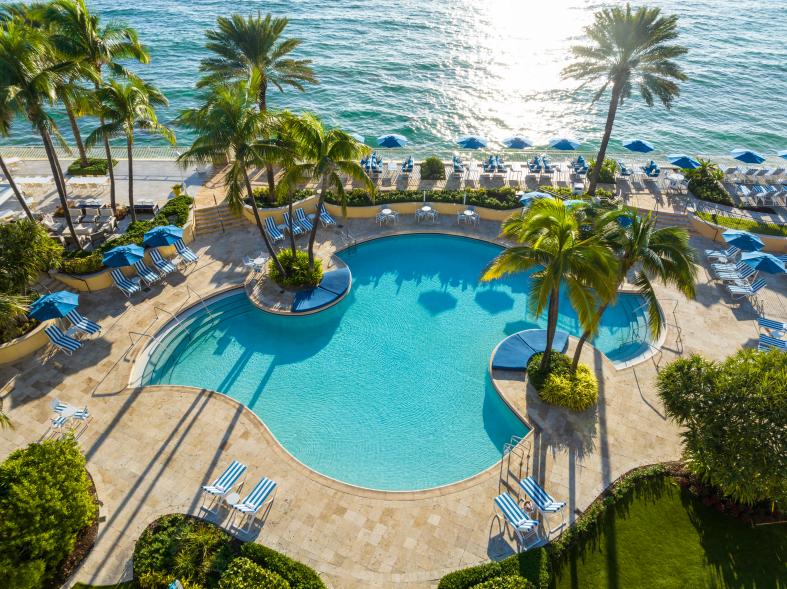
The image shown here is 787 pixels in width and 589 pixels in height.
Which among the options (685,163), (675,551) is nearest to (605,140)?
(685,163)

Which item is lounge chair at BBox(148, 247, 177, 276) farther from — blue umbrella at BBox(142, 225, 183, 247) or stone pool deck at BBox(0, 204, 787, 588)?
A: stone pool deck at BBox(0, 204, 787, 588)

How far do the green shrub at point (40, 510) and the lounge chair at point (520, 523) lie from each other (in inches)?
548

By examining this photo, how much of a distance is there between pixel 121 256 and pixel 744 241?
114ft

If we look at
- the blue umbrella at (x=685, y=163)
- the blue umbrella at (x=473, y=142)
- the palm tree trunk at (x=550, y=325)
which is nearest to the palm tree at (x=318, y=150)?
the palm tree trunk at (x=550, y=325)

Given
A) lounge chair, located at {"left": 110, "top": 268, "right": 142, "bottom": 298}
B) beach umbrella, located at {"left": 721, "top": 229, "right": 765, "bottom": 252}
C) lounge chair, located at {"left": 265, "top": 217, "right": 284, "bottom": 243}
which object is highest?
beach umbrella, located at {"left": 721, "top": 229, "right": 765, "bottom": 252}

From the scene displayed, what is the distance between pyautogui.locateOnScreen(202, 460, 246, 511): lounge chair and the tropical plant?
52.7ft

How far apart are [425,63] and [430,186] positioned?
1841 inches

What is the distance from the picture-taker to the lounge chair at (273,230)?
29.8 meters

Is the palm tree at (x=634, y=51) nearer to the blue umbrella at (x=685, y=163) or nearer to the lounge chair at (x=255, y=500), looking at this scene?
the blue umbrella at (x=685, y=163)

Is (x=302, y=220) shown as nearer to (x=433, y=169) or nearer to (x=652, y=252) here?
(x=433, y=169)

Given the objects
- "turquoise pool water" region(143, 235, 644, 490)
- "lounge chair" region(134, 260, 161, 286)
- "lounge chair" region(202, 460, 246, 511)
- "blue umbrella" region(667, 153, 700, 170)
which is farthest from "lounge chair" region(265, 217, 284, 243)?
"blue umbrella" region(667, 153, 700, 170)

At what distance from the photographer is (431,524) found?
1642 cm

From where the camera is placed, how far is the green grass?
30.3 metres

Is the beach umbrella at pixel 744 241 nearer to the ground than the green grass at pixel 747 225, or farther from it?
farther from it
